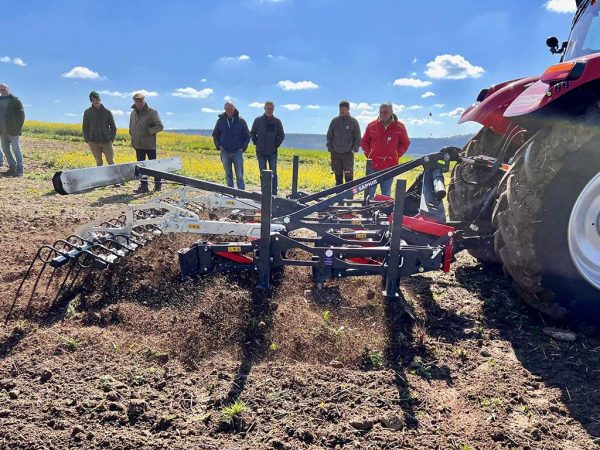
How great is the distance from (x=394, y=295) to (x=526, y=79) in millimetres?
2696

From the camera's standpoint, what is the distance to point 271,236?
11.0ft

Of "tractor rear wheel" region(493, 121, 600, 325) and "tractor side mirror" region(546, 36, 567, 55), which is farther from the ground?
"tractor side mirror" region(546, 36, 567, 55)

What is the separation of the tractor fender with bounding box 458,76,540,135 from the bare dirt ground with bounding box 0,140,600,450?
1580 mm

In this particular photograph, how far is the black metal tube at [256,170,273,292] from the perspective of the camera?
3.22m

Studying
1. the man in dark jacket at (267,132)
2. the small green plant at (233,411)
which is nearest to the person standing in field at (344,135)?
the man in dark jacket at (267,132)

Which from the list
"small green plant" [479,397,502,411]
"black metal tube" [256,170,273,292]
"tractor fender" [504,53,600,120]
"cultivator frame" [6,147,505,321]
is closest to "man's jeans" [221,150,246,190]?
"cultivator frame" [6,147,505,321]

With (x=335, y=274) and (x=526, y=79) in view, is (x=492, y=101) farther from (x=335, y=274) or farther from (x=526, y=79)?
(x=335, y=274)

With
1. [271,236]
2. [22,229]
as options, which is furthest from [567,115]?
[22,229]

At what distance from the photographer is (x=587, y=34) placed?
3760 mm

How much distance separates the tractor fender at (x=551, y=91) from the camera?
2691 millimetres

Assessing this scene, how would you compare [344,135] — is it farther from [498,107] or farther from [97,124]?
[97,124]

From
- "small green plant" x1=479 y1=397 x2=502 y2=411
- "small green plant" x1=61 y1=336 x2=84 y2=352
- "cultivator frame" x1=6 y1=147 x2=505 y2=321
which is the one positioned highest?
"cultivator frame" x1=6 y1=147 x2=505 y2=321

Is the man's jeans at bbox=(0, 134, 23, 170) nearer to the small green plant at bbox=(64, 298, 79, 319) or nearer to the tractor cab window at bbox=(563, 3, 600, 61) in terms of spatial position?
the small green plant at bbox=(64, 298, 79, 319)

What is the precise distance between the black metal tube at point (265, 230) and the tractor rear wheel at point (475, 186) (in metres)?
2.12
